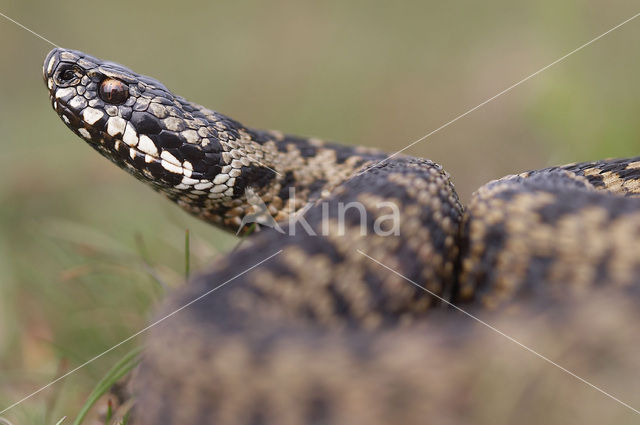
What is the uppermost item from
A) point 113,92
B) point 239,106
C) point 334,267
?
point 113,92

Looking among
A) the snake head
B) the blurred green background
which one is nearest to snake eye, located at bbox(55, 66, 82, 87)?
the snake head

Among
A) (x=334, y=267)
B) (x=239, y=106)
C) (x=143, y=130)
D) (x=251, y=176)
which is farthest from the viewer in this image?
(x=239, y=106)

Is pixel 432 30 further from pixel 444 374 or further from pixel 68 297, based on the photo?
pixel 444 374

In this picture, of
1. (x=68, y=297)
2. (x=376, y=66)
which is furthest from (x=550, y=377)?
(x=376, y=66)

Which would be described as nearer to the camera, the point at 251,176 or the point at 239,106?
the point at 251,176

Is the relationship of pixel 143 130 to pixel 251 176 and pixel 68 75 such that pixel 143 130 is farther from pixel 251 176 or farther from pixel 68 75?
pixel 251 176

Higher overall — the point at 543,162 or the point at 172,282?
the point at 543,162

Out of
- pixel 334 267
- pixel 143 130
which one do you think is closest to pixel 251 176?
pixel 143 130
